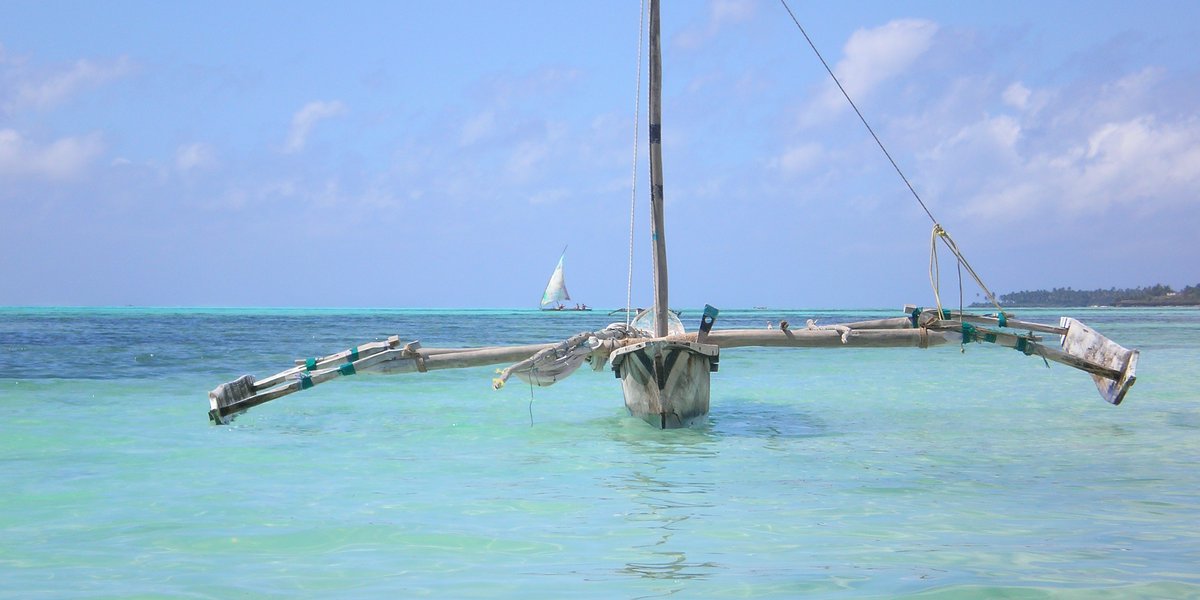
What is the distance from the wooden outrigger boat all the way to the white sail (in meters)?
69.9

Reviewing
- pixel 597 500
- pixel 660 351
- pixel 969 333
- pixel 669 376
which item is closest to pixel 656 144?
pixel 660 351

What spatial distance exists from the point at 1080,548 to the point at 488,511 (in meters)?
3.74

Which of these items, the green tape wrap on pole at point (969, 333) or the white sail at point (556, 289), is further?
the white sail at point (556, 289)

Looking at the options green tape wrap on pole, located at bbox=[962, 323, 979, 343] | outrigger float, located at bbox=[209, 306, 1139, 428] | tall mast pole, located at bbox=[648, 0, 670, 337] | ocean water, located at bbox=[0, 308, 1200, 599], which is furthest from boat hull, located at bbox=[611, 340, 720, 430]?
green tape wrap on pole, located at bbox=[962, 323, 979, 343]

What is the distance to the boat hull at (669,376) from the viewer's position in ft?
33.7

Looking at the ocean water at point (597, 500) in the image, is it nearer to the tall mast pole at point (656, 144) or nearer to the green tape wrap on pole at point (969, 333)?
the green tape wrap on pole at point (969, 333)

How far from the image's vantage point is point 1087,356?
10.9m

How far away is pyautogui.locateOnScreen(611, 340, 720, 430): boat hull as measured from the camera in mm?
10281

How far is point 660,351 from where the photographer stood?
10.3 metres

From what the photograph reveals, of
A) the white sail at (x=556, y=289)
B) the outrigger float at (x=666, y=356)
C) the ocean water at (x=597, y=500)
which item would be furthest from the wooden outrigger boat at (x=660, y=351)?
the white sail at (x=556, y=289)

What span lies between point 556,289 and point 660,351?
7344cm

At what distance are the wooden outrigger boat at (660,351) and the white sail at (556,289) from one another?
69878mm

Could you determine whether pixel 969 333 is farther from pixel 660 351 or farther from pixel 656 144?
pixel 656 144

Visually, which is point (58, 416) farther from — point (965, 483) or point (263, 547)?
point (965, 483)
